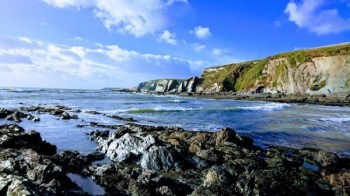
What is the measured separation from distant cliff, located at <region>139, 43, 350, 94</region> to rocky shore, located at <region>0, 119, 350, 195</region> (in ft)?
281

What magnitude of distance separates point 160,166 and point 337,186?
8052 mm

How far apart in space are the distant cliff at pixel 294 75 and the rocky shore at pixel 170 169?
8564 cm

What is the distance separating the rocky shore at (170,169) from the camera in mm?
12070

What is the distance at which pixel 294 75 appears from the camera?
372 feet

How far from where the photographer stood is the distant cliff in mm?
99562

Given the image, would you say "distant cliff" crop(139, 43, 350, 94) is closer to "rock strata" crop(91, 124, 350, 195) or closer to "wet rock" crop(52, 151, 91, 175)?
"rock strata" crop(91, 124, 350, 195)

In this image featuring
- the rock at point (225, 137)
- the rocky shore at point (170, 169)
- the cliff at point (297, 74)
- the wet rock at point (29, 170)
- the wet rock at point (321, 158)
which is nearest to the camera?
the wet rock at point (29, 170)

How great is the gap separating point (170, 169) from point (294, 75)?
105348mm

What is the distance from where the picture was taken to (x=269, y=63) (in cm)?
13438

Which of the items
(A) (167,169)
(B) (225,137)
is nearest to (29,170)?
(A) (167,169)

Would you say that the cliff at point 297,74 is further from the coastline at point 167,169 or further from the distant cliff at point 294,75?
the coastline at point 167,169

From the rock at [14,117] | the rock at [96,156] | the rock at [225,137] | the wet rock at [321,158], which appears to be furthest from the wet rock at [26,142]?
the rock at [14,117]

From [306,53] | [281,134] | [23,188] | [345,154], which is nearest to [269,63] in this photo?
[306,53]

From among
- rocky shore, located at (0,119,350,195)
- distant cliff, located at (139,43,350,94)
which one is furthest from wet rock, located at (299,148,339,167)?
distant cliff, located at (139,43,350,94)
